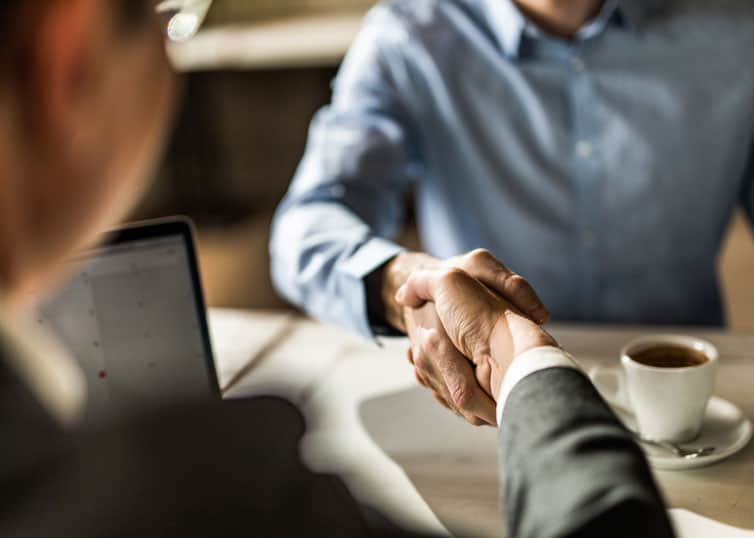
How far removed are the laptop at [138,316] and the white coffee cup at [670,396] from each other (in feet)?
1.48

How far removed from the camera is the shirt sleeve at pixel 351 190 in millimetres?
1204

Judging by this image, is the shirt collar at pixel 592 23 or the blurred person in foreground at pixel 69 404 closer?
the blurred person in foreground at pixel 69 404

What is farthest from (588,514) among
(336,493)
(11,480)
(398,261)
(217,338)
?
(217,338)

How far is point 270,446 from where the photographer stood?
0.44 meters

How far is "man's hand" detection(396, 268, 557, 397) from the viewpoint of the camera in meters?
0.84

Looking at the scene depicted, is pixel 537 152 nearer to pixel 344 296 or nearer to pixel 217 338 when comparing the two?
pixel 344 296

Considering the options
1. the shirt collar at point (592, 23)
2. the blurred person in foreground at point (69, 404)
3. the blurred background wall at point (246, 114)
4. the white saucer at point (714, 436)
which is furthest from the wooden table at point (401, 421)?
the blurred background wall at point (246, 114)

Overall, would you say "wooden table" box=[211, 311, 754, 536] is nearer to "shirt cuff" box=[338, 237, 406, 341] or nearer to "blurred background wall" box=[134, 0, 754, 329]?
"shirt cuff" box=[338, 237, 406, 341]

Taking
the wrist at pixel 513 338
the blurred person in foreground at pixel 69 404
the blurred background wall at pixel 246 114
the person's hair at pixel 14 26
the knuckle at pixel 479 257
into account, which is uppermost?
the person's hair at pixel 14 26

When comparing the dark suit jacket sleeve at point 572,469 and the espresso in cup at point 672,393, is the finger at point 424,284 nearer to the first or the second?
the espresso in cup at point 672,393

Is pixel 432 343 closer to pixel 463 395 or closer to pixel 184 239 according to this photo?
pixel 463 395

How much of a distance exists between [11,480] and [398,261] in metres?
0.81

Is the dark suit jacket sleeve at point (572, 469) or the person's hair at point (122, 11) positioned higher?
the person's hair at point (122, 11)

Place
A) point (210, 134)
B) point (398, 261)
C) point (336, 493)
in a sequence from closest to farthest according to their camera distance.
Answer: point (336, 493)
point (398, 261)
point (210, 134)
